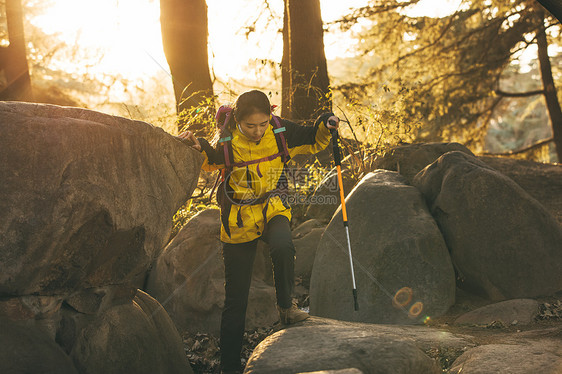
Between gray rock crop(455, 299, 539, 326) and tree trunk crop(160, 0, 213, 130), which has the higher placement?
tree trunk crop(160, 0, 213, 130)

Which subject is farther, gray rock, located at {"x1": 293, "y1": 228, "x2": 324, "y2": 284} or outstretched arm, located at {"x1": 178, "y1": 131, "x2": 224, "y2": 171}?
gray rock, located at {"x1": 293, "y1": 228, "x2": 324, "y2": 284}

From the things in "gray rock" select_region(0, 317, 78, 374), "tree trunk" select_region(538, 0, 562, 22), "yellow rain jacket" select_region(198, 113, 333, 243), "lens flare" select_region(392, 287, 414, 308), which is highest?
"tree trunk" select_region(538, 0, 562, 22)

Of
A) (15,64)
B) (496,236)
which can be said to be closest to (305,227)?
(496,236)

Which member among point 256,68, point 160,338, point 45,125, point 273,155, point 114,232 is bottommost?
point 160,338

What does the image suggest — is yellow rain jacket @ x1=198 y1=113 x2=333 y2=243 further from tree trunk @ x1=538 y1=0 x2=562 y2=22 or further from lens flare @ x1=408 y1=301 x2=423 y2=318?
tree trunk @ x1=538 y1=0 x2=562 y2=22

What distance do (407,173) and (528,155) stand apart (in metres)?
8.58

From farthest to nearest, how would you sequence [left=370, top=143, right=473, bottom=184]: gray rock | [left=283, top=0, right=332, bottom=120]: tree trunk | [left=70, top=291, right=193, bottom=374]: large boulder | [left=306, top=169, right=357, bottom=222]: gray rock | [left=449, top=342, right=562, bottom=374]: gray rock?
[left=283, top=0, right=332, bottom=120]: tree trunk, [left=306, top=169, right=357, bottom=222]: gray rock, [left=370, top=143, right=473, bottom=184]: gray rock, [left=70, top=291, right=193, bottom=374]: large boulder, [left=449, top=342, right=562, bottom=374]: gray rock

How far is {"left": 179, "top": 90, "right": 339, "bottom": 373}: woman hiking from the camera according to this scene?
4277mm

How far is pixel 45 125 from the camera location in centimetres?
341

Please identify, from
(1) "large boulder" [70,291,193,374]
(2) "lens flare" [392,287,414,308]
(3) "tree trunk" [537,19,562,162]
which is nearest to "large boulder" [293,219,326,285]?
(2) "lens flare" [392,287,414,308]

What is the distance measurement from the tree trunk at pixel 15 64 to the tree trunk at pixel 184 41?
12.1 ft

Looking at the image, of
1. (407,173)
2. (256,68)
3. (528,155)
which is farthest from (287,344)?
(528,155)

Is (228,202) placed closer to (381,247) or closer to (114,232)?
(114,232)

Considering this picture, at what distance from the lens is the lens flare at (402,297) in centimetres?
563
